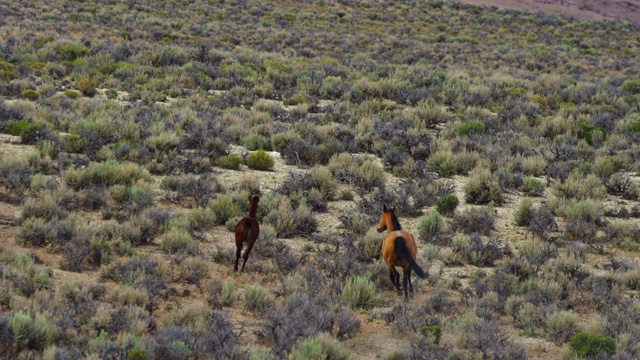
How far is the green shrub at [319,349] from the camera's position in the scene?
618cm

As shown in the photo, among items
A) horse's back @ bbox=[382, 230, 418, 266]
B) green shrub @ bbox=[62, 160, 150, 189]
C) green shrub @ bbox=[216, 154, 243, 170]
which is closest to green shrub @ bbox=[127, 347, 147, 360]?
horse's back @ bbox=[382, 230, 418, 266]

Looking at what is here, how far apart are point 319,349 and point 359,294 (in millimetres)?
1856

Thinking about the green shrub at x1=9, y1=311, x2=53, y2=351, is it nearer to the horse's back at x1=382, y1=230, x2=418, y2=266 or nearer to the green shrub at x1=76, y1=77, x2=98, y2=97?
the horse's back at x1=382, y1=230, x2=418, y2=266

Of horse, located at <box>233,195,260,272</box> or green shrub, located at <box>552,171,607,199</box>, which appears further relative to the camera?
green shrub, located at <box>552,171,607,199</box>

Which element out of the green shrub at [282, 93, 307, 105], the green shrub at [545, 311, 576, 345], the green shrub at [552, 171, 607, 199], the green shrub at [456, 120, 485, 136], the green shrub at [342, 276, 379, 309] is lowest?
the green shrub at [282, 93, 307, 105]

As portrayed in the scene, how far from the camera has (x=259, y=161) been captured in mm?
13688

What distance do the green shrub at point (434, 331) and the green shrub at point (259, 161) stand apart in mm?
7293

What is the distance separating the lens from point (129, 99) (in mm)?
19547

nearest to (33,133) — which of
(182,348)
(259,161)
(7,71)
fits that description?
(259,161)

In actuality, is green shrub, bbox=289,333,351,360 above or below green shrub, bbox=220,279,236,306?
above

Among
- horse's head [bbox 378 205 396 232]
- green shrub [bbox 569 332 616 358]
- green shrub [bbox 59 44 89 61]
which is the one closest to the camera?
green shrub [bbox 569 332 616 358]

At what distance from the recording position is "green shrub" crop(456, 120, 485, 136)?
59.5ft

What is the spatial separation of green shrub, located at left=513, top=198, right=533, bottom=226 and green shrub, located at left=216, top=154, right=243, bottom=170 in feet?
19.0

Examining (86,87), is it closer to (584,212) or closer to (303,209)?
(303,209)
